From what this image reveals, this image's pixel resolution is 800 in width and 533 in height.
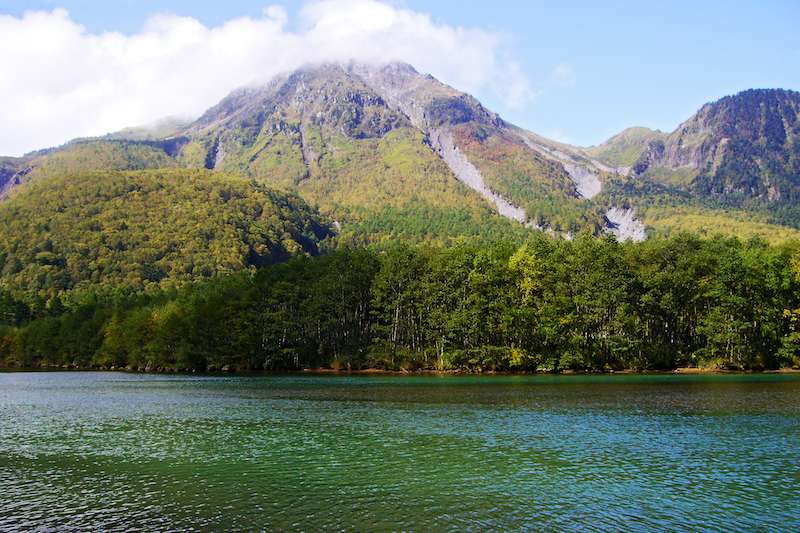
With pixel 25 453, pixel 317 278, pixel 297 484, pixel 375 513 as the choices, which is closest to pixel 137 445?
pixel 25 453

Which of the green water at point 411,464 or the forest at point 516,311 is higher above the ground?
the forest at point 516,311

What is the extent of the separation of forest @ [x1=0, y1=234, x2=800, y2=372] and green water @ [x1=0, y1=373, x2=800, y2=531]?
41.5 meters

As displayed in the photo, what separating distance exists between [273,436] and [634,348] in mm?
80209

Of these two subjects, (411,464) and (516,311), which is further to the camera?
(516,311)

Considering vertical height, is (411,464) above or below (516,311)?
below

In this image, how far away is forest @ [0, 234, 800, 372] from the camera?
105 m

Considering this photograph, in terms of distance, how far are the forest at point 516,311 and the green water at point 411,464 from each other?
4152cm

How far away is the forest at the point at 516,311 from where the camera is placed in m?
105

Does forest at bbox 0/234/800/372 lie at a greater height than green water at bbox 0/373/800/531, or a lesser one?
greater

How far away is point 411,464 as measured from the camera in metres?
34.0

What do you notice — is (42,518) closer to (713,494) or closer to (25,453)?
(25,453)

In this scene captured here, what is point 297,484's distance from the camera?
29.8 m

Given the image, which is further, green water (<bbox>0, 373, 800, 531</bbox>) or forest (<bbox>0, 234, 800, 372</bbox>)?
forest (<bbox>0, 234, 800, 372</bbox>)

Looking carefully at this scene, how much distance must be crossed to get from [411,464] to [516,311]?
74023 mm
